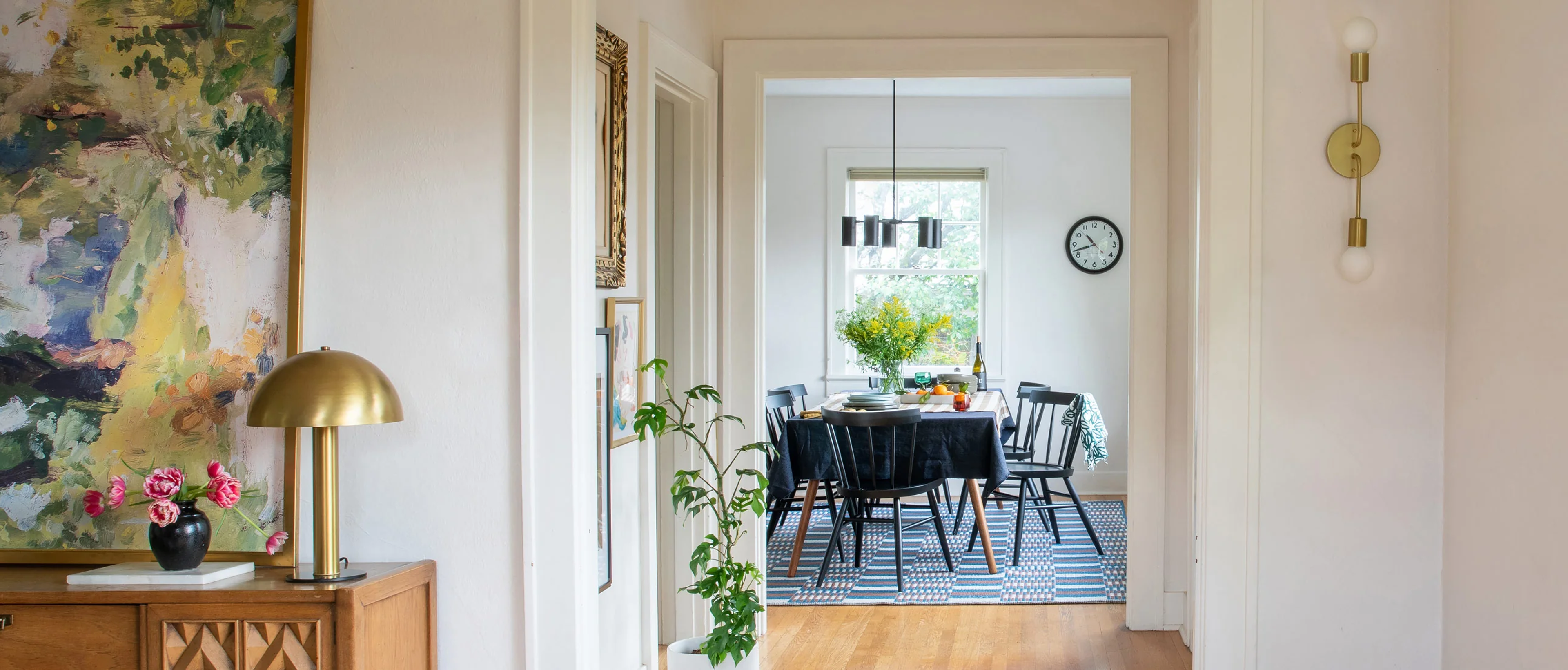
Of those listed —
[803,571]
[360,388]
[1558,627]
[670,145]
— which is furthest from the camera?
[803,571]

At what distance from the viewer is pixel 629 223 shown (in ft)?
10.7

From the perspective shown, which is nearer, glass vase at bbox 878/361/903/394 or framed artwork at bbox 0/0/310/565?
framed artwork at bbox 0/0/310/565

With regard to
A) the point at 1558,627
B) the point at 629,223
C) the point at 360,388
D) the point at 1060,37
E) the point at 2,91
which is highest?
the point at 1060,37

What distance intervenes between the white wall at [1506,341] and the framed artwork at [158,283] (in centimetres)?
248

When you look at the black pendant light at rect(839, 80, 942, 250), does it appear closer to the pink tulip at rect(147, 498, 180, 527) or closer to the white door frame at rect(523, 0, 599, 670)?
the white door frame at rect(523, 0, 599, 670)

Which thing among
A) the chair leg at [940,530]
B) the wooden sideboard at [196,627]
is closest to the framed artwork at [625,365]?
the wooden sideboard at [196,627]

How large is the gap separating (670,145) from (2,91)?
2015 millimetres

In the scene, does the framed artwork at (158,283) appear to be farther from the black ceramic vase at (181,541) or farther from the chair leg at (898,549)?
the chair leg at (898,549)

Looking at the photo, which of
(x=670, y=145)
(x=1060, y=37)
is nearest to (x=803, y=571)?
(x=670, y=145)

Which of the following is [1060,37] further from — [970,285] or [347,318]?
[970,285]

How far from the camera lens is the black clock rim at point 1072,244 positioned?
739 cm

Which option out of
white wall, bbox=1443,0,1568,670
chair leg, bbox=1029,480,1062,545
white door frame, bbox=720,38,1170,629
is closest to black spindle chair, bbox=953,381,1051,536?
chair leg, bbox=1029,480,1062,545

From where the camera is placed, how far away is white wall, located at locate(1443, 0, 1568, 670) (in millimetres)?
1930

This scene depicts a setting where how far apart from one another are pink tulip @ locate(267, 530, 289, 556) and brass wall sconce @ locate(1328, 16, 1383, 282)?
7.67ft
